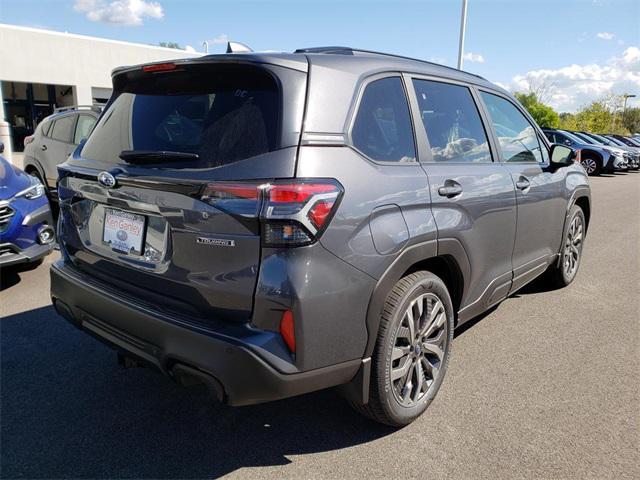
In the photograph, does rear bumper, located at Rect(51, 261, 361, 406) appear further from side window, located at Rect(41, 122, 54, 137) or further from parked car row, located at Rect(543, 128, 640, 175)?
parked car row, located at Rect(543, 128, 640, 175)

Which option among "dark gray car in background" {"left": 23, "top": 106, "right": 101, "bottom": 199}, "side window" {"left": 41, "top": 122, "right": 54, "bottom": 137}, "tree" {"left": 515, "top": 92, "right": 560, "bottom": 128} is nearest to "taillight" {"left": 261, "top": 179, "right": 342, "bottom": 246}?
"dark gray car in background" {"left": 23, "top": 106, "right": 101, "bottom": 199}

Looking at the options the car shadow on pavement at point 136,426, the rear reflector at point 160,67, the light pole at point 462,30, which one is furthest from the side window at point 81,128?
the light pole at point 462,30

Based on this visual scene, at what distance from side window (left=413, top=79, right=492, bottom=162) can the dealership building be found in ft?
77.4

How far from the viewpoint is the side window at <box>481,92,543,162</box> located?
12.3 feet

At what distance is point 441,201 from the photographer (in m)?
2.83

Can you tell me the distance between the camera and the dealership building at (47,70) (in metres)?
22.5

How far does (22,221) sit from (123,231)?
2914 millimetres

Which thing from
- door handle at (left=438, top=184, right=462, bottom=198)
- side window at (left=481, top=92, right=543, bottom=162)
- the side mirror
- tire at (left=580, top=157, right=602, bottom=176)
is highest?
side window at (left=481, top=92, right=543, bottom=162)

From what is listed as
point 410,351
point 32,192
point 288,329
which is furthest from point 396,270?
point 32,192

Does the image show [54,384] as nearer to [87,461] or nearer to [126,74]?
[87,461]

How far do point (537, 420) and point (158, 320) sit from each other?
2.11 metres

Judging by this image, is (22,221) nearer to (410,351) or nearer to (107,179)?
(107,179)

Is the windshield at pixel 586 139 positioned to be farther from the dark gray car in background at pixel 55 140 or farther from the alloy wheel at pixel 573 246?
the dark gray car in background at pixel 55 140

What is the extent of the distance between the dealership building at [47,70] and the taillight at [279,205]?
80.1 ft
